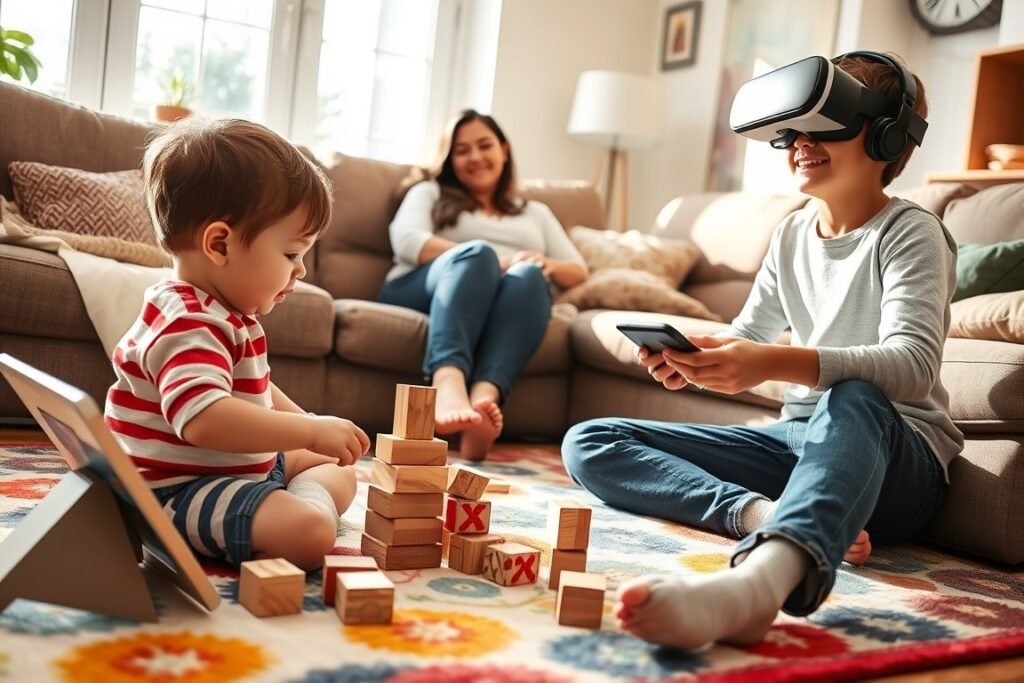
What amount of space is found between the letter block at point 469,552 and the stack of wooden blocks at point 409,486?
0.11ft

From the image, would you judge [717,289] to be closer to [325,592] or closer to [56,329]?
[56,329]

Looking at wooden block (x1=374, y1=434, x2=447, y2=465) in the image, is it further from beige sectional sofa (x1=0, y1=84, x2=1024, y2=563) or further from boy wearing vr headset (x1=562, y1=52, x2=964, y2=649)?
beige sectional sofa (x1=0, y1=84, x2=1024, y2=563)

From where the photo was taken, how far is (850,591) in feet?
4.47

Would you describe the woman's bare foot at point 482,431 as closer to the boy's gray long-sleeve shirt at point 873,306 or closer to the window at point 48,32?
the boy's gray long-sleeve shirt at point 873,306

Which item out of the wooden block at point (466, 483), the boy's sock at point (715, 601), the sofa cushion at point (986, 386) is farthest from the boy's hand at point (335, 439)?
the sofa cushion at point (986, 386)

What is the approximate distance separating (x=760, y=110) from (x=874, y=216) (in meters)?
0.30

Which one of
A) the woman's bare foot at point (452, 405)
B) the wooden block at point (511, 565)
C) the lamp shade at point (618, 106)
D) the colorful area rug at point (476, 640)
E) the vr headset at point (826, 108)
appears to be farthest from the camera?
the lamp shade at point (618, 106)

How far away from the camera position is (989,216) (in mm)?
2287

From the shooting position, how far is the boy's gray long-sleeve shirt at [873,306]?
4.35 feet

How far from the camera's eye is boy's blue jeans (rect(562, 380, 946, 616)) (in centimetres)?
111

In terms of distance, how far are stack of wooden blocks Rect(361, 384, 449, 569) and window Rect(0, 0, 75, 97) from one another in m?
2.91

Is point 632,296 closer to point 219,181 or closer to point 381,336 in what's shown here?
point 381,336

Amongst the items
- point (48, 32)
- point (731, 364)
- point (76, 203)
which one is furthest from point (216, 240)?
point (48, 32)

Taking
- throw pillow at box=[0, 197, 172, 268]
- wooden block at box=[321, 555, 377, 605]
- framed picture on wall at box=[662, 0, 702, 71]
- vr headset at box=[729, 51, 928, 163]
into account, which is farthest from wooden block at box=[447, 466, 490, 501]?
framed picture on wall at box=[662, 0, 702, 71]
